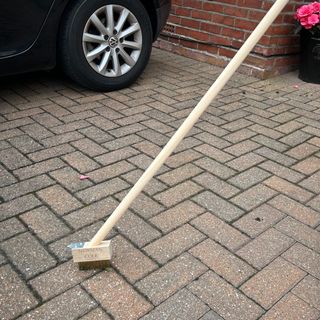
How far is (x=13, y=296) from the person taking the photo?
1.68 metres

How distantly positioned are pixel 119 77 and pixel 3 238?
2129 millimetres

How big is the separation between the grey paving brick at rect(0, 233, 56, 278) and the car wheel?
1.92 m

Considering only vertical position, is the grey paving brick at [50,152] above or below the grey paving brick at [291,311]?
above

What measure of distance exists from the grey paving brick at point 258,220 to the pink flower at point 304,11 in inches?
102

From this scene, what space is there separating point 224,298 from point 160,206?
2.24 feet

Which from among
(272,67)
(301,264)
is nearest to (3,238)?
(301,264)

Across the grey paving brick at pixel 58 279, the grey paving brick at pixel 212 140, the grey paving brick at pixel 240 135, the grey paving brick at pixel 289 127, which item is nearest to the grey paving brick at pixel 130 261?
the grey paving brick at pixel 58 279

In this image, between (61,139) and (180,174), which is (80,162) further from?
(180,174)

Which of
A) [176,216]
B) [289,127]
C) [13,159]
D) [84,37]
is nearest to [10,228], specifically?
[13,159]

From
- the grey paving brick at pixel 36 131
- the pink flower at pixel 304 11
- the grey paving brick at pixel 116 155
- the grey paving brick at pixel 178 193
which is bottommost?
the grey paving brick at pixel 178 193

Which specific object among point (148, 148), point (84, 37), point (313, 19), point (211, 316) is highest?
point (313, 19)

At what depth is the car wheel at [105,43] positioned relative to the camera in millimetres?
3426

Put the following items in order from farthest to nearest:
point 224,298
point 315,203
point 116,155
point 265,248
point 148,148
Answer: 1. point 148,148
2. point 116,155
3. point 315,203
4. point 265,248
5. point 224,298

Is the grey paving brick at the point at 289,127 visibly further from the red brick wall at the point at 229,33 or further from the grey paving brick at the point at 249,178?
the red brick wall at the point at 229,33
